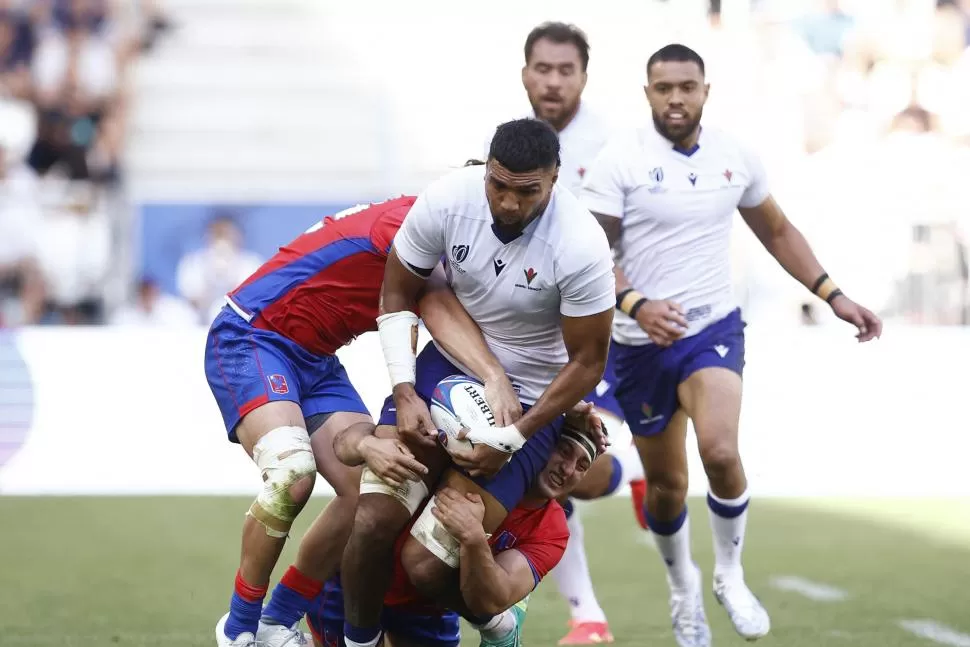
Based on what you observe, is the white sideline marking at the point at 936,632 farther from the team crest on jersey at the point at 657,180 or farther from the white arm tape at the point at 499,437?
the white arm tape at the point at 499,437

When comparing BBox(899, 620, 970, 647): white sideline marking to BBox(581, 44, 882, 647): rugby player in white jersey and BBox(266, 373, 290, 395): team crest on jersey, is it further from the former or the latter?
BBox(266, 373, 290, 395): team crest on jersey

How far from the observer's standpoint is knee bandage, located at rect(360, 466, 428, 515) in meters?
4.95

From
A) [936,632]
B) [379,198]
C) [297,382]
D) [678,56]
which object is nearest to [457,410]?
[297,382]

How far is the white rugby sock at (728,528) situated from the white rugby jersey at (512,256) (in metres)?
1.76

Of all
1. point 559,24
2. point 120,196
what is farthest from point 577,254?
point 120,196

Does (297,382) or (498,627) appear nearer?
(498,627)

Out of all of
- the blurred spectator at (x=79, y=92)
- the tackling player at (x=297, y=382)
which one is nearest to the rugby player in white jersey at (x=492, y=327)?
the tackling player at (x=297, y=382)

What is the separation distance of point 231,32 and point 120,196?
243cm

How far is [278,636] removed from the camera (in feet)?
17.8

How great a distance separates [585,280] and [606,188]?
186 centimetres

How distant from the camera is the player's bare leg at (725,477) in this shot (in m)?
6.14

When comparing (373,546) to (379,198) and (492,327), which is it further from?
(379,198)

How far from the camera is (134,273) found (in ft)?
43.6

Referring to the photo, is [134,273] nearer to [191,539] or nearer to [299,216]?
[299,216]
